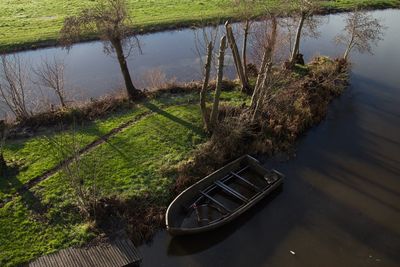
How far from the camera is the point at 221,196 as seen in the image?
2056 cm

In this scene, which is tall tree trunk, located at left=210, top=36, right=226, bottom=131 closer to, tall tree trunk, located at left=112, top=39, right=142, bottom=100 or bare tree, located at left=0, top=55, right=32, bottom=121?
tall tree trunk, located at left=112, top=39, right=142, bottom=100

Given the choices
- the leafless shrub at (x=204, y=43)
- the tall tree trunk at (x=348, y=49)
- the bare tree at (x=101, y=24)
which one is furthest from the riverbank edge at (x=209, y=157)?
the bare tree at (x=101, y=24)

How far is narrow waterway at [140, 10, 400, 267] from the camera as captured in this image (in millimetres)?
17312

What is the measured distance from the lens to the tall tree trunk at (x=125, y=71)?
26.0 metres

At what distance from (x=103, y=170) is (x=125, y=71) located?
9065 mm

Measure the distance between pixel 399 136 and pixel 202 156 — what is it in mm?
13959

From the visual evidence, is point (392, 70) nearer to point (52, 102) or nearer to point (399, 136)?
point (399, 136)

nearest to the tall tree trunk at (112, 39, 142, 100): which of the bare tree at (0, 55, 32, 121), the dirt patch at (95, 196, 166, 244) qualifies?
the bare tree at (0, 55, 32, 121)

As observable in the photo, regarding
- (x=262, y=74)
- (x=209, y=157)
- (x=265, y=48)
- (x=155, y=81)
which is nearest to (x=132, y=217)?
(x=209, y=157)

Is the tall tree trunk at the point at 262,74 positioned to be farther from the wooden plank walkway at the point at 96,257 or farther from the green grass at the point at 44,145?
the wooden plank walkway at the point at 96,257

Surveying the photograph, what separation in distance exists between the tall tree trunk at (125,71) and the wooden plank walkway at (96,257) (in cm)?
1374

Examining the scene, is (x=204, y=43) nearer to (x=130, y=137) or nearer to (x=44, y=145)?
(x=130, y=137)

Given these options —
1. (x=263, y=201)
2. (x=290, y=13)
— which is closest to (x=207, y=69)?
(x=263, y=201)

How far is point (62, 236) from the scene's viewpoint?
55.9 ft
